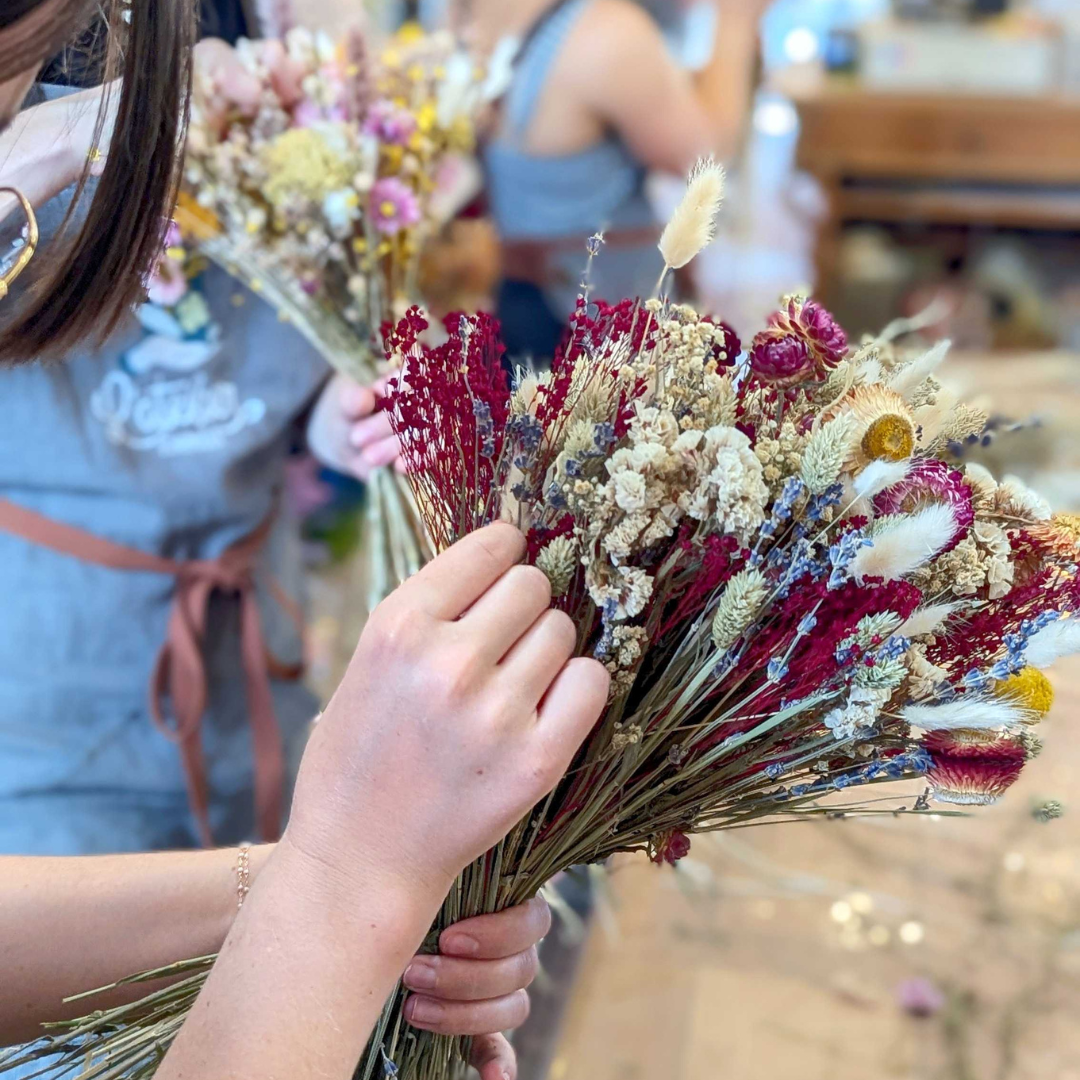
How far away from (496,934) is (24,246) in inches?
20.0

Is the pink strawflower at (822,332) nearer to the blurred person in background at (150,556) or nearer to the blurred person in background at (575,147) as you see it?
the blurred person in background at (150,556)

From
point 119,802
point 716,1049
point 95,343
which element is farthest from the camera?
point 119,802

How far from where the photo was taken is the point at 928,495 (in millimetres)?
529

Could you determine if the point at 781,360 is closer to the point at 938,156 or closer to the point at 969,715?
the point at 969,715

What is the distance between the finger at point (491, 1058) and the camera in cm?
71

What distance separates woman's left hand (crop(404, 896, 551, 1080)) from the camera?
25.1 inches

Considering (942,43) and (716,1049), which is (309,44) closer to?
(716,1049)

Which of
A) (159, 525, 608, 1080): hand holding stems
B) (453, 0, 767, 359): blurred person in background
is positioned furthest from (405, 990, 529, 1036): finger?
(453, 0, 767, 359): blurred person in background

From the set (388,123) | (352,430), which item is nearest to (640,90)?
(388,123)

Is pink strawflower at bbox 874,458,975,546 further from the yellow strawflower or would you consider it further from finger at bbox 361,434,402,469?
finger at bbox 361,434,402,469

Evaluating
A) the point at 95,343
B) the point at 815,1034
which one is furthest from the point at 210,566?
the point at 815,1034

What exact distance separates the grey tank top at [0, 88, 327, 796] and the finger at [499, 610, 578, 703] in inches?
26.9

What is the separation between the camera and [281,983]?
52cm

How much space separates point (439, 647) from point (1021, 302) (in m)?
3.43
